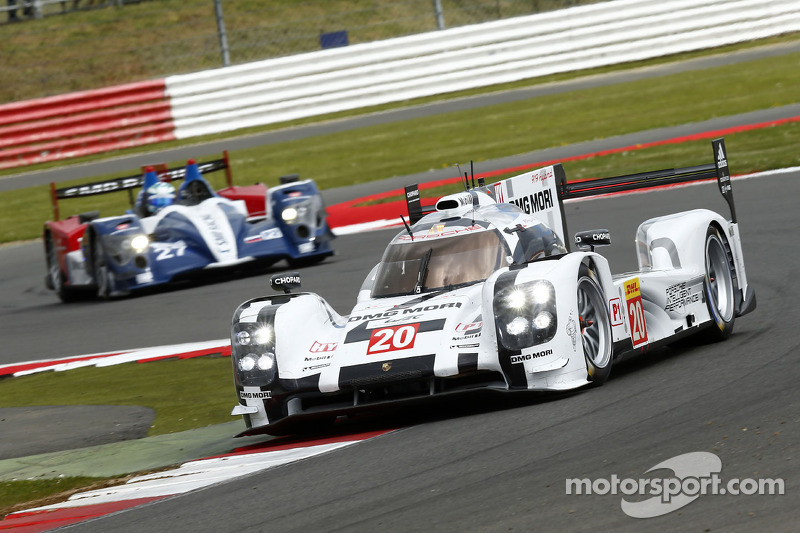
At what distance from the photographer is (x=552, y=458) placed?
560 cm

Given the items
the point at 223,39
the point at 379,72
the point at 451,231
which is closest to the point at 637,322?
the point at 451,231

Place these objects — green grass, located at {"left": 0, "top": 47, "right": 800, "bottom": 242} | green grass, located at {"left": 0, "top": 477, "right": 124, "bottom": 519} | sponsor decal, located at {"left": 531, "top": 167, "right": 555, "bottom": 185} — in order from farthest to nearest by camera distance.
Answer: green grass, located at {"left": 0, "top": 47, "right": 800, "bottom": 242} → sponsor decal, located at {"left": 531, "top": 167, "right": 555, "bottom": 185} → green grass, located at {"left": 0, "top": 477, "right": 124, "bottom": 519}

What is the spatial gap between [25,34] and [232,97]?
24.7ft

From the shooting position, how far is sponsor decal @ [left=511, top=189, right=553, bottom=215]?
9273mm

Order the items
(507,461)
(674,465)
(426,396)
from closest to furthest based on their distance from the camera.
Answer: (674,465), (507,461), (426,396)

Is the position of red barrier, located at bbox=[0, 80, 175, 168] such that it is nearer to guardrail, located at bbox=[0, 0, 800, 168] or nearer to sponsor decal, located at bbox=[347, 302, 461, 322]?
guardrail, located at bbox=[0, 0, 800, 168]

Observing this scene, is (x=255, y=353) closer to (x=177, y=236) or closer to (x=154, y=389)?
(x=154, y=389)

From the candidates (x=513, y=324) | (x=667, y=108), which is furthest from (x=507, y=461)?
(x=667, y=108)

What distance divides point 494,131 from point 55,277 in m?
10.5

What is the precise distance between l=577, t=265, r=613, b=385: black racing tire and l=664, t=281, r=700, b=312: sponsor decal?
849 millimetres

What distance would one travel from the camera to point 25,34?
3117 centimetres

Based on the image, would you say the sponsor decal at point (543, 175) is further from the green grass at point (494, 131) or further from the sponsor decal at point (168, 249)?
the green grass at point (494, 131)

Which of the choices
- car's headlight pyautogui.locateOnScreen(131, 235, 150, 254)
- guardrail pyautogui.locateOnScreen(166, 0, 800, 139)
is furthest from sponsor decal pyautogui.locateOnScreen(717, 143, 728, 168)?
guardrail pyautogui.locateOnScreen(166, 0, 800, 139)

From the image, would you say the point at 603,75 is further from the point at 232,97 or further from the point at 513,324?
the point at 513,324
